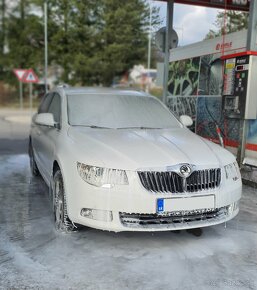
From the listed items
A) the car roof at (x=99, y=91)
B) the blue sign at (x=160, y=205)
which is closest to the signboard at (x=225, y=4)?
the car roof at (x=99, y=91)

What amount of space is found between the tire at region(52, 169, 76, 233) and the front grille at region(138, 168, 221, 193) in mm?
991

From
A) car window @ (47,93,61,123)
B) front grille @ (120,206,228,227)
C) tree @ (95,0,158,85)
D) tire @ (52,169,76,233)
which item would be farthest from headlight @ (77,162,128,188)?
tree @ (95,0,158,85)

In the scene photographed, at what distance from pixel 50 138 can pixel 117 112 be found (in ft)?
3.10

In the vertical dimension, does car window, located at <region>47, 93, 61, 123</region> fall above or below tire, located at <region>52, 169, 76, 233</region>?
above

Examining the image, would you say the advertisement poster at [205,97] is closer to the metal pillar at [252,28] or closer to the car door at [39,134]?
the metal pillar at [252,28]

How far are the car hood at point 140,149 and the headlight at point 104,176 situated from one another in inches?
1.9

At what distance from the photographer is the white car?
153 inches

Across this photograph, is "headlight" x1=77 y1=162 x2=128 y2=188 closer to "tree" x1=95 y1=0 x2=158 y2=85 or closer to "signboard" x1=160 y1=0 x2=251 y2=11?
"signboard" x1=160 y1=0 x2=251 y2=11

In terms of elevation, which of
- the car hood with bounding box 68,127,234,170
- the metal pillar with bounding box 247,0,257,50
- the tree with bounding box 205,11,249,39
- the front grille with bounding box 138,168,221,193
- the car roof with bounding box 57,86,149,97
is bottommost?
the front grille with bounding box 138,168,221,193

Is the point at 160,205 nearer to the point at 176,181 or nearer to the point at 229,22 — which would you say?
the point at 176,181

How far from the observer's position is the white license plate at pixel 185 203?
3875 mm

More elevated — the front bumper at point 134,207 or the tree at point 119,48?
the tree at point 119,48

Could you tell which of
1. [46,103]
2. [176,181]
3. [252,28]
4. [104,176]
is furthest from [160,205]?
[252,28]

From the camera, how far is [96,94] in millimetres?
5676
